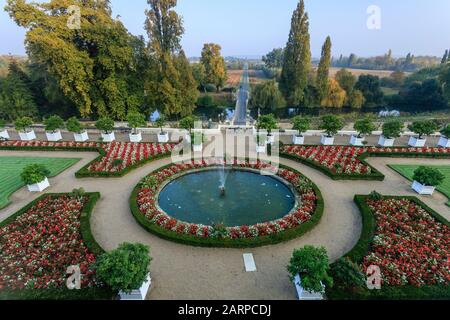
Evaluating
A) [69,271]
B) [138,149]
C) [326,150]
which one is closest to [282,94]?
[326,150]

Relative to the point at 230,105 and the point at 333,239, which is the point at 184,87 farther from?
the point at 333,239

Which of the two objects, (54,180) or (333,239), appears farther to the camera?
(54,180)

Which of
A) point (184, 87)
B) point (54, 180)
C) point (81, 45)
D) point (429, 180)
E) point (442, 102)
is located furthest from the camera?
point (442, 102)

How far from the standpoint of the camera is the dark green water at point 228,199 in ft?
45.3

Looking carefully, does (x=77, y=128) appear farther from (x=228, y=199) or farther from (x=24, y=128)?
(x=228, y=199)

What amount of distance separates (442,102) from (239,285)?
61.0m

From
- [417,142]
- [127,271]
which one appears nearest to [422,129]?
[417,142]

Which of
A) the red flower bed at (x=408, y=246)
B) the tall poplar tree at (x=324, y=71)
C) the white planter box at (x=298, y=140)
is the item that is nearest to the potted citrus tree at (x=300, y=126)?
the white planter box at (x=298, y=140)

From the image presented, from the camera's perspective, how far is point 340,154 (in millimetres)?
20922

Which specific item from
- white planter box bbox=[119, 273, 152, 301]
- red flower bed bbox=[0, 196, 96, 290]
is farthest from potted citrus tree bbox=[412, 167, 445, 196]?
red flower bed bbox=[0, 196, 96, 290]

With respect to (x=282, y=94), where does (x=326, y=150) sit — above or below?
below

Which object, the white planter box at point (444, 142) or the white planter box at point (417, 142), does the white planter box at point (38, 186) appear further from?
the white planter box at point (444, 142)

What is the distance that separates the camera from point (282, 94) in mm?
43219

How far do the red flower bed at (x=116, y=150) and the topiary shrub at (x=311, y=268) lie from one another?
14.9m
